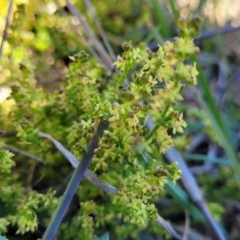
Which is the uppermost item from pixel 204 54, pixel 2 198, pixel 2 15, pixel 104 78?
pixel 204 54

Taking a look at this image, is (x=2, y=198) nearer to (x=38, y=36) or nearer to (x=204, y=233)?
(x=204, y=233)

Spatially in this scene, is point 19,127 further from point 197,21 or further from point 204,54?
point 204,54

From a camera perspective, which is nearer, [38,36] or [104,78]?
[104,78]

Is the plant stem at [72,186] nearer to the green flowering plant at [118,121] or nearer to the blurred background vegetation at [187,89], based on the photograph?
the green flowering plant at [118,121]

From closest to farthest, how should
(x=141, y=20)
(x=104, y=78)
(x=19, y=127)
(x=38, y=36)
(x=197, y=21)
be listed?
(x=197, y=21)
(x=19, y=127)
(x=104, y=78)
(x=38, y=36)
(x=141, y=20)

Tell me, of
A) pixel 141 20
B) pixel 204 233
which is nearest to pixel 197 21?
pixel 204 233

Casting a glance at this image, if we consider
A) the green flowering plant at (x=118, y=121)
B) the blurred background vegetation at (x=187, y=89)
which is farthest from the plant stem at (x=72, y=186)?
the blurred background vegetation at (x=187, y=89)

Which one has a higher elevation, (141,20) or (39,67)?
(141,20)

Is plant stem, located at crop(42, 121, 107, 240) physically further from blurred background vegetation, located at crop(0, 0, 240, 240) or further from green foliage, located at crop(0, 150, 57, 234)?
blurred background vegetation, located at crop(0, 0, 240, 240)

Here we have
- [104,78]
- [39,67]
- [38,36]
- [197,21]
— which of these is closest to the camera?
[197,21]
